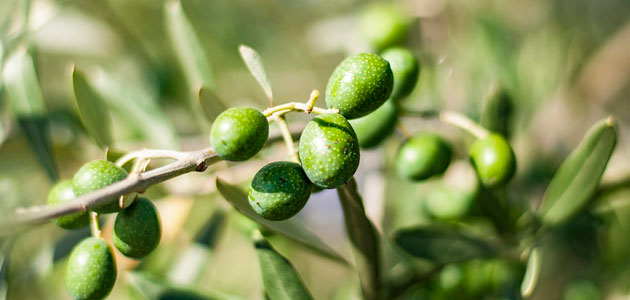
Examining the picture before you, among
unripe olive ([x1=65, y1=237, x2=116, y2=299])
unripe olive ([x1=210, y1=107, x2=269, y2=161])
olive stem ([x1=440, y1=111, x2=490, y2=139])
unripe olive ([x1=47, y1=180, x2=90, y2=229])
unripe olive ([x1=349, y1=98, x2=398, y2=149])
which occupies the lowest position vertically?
unripe olive ([x1=65, y1=237, x2=116, y2=299])

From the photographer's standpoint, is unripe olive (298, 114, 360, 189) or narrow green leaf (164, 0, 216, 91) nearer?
unripe olive (298, 114, 360, 189)

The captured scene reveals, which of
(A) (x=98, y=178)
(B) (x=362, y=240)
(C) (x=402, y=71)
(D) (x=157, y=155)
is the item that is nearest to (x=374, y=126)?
(C) (x=402, y=71)

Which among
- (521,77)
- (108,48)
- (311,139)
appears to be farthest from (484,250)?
(108,48)

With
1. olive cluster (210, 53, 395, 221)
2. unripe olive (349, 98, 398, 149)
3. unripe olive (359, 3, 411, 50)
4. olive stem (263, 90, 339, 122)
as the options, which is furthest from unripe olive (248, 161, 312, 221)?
unripe olive (359, 3, 411, 50)

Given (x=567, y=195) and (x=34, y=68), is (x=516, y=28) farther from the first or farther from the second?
(x=34, y=68)

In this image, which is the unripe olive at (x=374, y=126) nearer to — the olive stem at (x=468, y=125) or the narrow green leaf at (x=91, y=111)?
the olive stem at (x=468, y=125)

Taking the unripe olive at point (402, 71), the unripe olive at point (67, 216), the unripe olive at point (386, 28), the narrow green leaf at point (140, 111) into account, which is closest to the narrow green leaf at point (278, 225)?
the unripe olive at point (67, 216)

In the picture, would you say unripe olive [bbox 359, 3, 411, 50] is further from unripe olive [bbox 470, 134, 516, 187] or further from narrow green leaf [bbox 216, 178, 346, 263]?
narrow green leaf [bbox 216, 178, 346, 263]
